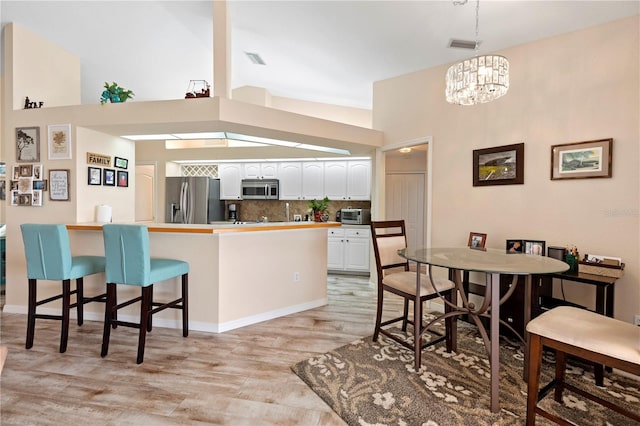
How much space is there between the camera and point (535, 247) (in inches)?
112

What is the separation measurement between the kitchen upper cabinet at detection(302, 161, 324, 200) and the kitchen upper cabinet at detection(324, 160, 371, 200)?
0.10m

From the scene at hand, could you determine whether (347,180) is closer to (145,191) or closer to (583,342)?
(145,191)

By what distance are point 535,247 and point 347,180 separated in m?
3.55

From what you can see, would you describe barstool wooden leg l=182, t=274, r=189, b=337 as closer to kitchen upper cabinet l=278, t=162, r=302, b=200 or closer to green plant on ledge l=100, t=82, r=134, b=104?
green plant on ledge l=100, t=82, r=134, b=104

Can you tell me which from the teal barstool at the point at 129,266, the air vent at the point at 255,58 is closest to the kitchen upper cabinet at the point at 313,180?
the air vent at the point at 255,58

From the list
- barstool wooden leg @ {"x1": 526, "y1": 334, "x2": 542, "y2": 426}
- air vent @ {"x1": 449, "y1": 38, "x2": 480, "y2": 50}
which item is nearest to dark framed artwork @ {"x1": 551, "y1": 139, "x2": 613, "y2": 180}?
air vent @ {"x1": 449, "y1": 38, "x2": 480, "y2": 50}

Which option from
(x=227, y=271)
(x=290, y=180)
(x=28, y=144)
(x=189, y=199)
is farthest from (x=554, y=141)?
(x=189, y=199)

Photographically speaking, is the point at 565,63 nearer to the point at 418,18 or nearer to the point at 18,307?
the point at 418,18

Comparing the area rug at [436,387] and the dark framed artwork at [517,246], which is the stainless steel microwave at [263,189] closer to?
the area rug at [436,387]

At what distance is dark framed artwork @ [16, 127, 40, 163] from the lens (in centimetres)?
351

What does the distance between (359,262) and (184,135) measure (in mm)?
3457

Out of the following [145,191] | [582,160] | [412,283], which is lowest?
[412,283]

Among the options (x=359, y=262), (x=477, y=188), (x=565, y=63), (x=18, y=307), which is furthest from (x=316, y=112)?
(x=18, y=307)

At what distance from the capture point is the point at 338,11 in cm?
298
